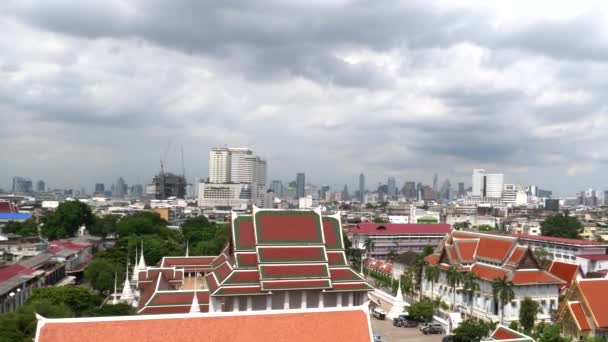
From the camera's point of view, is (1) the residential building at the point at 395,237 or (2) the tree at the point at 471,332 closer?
(2) the tree at the point at 471,332

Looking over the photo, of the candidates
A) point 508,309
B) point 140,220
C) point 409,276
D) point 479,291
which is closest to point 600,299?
point 508,309

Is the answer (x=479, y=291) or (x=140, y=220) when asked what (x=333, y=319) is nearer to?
(x=479, y=291)

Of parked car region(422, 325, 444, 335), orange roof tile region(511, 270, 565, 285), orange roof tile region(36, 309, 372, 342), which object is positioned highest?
orange roof tile region(36, 309, 372, 342)

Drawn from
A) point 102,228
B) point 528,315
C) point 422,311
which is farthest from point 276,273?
point 102,228

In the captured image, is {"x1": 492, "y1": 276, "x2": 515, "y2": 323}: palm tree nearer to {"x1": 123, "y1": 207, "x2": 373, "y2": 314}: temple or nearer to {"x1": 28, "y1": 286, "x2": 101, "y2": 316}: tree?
{"x1": 123, "y1": 207, "x2": 373, "y2": 314}: temple

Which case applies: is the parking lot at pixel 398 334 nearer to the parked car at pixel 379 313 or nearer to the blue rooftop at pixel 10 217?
the parked car at pixel 379 313

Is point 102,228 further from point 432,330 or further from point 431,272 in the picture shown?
point 432,330

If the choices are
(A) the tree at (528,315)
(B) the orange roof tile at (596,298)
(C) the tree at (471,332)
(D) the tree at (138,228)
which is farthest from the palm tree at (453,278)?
(D) the tree at (138,228)

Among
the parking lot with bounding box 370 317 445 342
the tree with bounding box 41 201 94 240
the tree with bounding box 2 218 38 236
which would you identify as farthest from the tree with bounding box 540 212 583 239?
the tree with bounding box 2 218 38 236
